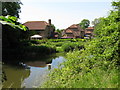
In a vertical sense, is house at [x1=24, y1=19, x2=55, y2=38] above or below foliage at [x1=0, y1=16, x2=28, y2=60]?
above

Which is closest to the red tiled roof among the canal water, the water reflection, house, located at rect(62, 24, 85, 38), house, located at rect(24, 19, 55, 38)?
house, located at rect(24, 19, 55, 38)

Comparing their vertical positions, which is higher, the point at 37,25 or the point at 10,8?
the point at 10,8

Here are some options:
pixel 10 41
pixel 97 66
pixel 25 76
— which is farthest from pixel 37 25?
pixel 97 66

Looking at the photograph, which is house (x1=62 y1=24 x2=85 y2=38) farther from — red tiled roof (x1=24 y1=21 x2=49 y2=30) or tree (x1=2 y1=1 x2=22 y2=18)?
tree (x1=2 y1=1 x2=22 y2=18)

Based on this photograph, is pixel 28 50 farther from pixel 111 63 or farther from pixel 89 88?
pixel 89 88

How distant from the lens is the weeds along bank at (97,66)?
5.16 meters

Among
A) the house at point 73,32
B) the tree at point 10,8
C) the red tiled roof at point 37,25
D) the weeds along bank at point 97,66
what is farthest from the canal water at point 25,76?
the house at point 73,32

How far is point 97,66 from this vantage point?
709cm

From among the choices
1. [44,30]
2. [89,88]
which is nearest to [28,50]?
[89,88]

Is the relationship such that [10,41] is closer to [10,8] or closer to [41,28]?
[10,8]

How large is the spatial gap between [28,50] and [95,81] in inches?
682

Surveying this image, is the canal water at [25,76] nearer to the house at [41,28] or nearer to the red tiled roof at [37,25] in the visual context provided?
the house at [41,28]

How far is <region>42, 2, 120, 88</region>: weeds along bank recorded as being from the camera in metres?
5.16

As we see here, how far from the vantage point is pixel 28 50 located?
70.5 feet
